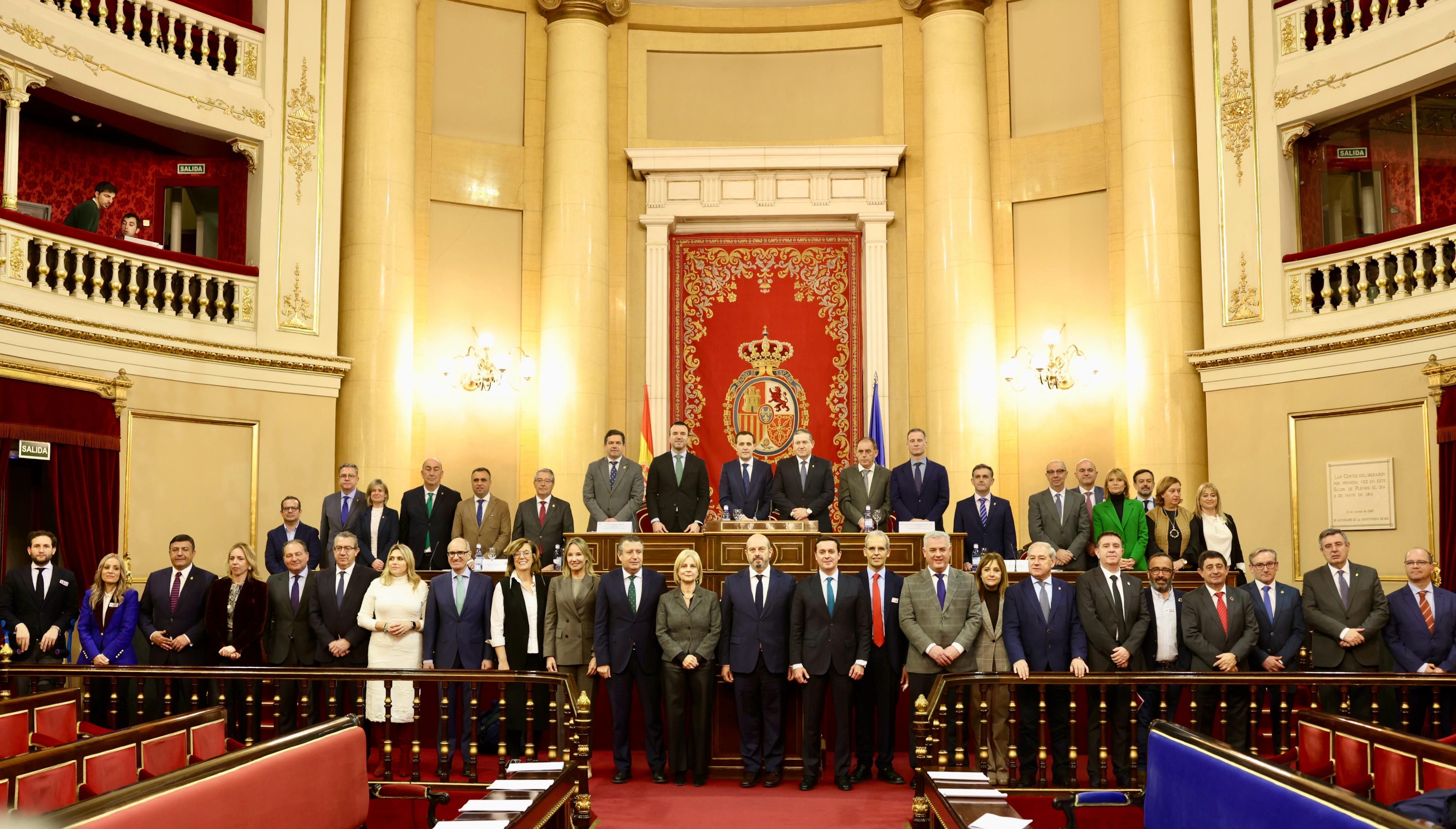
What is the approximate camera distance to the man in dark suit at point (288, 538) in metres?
7.96

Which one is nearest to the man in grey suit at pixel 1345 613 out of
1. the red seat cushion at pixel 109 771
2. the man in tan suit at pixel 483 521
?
the man in tan suit at pixel 483 521

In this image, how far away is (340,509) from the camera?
8398 mm

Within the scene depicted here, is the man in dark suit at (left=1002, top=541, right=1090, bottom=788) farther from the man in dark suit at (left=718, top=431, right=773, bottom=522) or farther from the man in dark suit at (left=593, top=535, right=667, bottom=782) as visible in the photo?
the man in dark suit at (left=718, top=431, right=773, bottom=522)

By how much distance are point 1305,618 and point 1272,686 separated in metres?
1.02

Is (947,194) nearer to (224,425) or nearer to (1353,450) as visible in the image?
(1353,450)

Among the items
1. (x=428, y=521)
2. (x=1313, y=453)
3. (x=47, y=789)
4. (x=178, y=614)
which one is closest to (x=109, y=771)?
(x=47, y=789)

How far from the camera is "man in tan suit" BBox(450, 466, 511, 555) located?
841cm

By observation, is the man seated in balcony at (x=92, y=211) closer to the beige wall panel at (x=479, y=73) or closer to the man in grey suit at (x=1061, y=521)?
the beige wall panel at (x=479, y=73)

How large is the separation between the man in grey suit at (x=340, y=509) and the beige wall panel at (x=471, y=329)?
7.72 feet

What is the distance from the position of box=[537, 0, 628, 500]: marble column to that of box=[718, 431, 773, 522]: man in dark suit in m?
2.97

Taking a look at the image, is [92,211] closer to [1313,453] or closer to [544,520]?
[544,520]

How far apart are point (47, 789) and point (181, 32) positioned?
26.8 feet

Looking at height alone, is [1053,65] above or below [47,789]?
above

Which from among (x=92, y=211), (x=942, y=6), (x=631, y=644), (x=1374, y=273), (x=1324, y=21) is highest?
(x=942, y=6)
